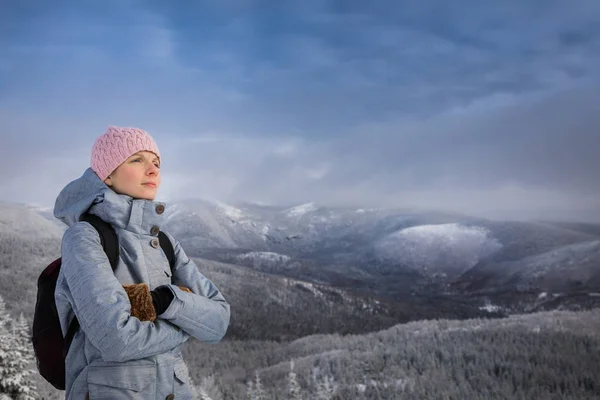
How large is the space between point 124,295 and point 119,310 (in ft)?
0.51

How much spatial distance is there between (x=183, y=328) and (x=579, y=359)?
28.9 metres

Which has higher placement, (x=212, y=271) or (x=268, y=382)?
(x=268, y=382)

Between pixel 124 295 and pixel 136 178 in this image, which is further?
pixel 136 178

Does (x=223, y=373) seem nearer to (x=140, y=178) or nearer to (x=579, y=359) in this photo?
(x=579, y=359)

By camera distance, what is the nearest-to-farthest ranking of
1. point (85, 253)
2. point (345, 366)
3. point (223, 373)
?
point (85, 253) → point (345, 366) → point (223, 373)

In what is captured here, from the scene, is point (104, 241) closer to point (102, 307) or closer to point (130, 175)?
point (102, 307)

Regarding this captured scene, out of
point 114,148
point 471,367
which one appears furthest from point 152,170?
point 471,367

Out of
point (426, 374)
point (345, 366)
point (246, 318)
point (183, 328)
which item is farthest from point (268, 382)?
point (246, 318)

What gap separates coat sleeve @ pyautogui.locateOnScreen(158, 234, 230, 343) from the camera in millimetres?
3654

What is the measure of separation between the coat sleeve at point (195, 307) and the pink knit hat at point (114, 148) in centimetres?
92

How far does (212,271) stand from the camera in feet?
564

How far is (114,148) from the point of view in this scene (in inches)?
167

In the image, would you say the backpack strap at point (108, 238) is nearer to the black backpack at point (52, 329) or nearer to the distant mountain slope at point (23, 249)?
the black backpack at point (52, 329)

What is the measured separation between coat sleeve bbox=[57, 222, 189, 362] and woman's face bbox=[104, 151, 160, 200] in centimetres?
74
